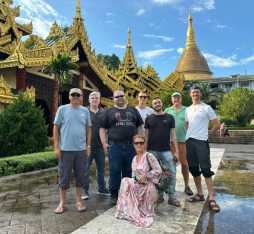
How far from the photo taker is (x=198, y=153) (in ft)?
16.0

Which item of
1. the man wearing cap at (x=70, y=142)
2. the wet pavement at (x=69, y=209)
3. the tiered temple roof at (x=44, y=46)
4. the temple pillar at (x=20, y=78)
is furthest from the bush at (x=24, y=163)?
the tiered temple roof at (x=44, y=46)

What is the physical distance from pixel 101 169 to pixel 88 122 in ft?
4.02

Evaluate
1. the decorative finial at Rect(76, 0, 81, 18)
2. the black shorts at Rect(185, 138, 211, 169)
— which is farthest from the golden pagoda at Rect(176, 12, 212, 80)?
the black shorts at Rect(185, 138, 211, 169)

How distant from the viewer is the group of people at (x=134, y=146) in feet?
13.7

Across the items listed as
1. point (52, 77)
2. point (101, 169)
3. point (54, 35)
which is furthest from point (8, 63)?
point (101, 169)

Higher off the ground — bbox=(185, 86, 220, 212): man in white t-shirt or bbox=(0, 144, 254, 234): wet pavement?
bbox=(185, 86, 220, 212): man in white t-shirt

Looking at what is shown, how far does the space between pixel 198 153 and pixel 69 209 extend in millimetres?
2142

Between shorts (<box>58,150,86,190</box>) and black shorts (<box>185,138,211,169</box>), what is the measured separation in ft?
5.55

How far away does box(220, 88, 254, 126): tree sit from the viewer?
117ft

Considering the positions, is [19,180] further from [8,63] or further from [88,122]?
[8,63]

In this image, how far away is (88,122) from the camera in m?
4.72

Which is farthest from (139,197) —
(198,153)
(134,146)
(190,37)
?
(190,37)

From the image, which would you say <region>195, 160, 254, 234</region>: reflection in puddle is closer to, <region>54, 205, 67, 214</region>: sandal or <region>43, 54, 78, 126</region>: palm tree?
<region>54, 205, 67, 214</region>: sandal

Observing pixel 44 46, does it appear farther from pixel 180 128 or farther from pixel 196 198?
pixel 196 198
